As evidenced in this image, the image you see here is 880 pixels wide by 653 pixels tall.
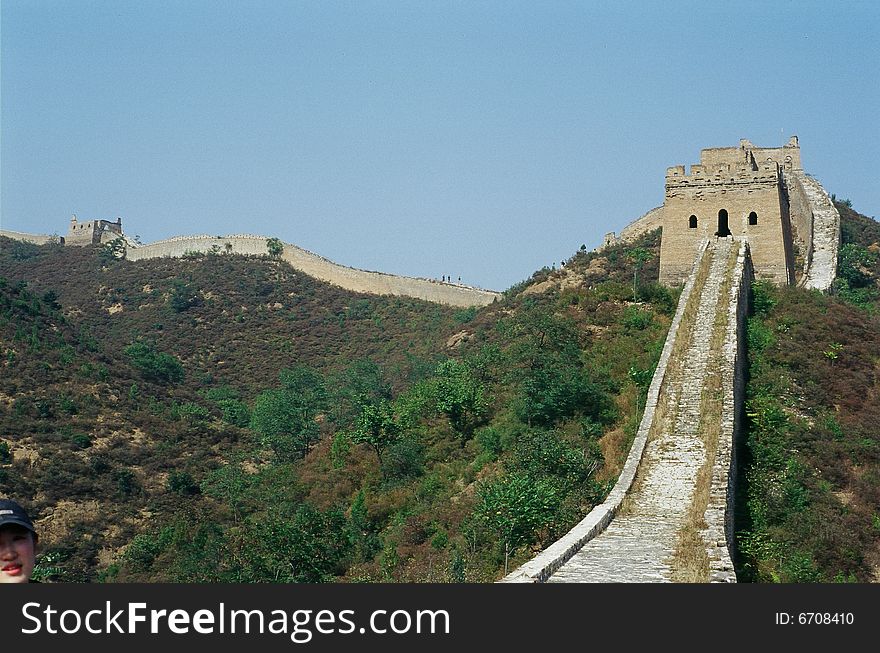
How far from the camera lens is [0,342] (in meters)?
39.7

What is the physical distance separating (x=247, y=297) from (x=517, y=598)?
54724 millimetres

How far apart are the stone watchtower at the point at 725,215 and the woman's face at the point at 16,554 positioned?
2272cm

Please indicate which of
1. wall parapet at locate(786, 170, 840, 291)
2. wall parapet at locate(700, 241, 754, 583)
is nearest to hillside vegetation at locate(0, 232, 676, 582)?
wall parapet at locate(700, 241, 754, 583)

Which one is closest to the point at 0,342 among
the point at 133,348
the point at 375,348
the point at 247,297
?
the point at 133,348

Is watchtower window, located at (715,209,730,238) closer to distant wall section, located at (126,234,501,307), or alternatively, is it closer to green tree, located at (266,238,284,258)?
distant wall section, located at (126,234,501,307)

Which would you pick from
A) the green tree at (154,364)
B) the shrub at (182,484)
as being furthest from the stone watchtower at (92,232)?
the shrub at (182,484)

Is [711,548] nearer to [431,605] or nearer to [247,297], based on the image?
[431,605]

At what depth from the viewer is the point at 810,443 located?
61.9 ft

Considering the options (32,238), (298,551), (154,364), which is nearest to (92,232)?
(32,238)

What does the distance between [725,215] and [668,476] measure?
12502 millimetres

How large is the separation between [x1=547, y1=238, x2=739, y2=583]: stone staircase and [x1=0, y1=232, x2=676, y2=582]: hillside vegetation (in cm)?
99

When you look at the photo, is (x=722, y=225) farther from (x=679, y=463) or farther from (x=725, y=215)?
(x=679, y=463)

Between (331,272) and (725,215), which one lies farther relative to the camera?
(331,272)

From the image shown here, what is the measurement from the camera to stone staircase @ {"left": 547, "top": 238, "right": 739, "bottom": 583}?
11.9m
